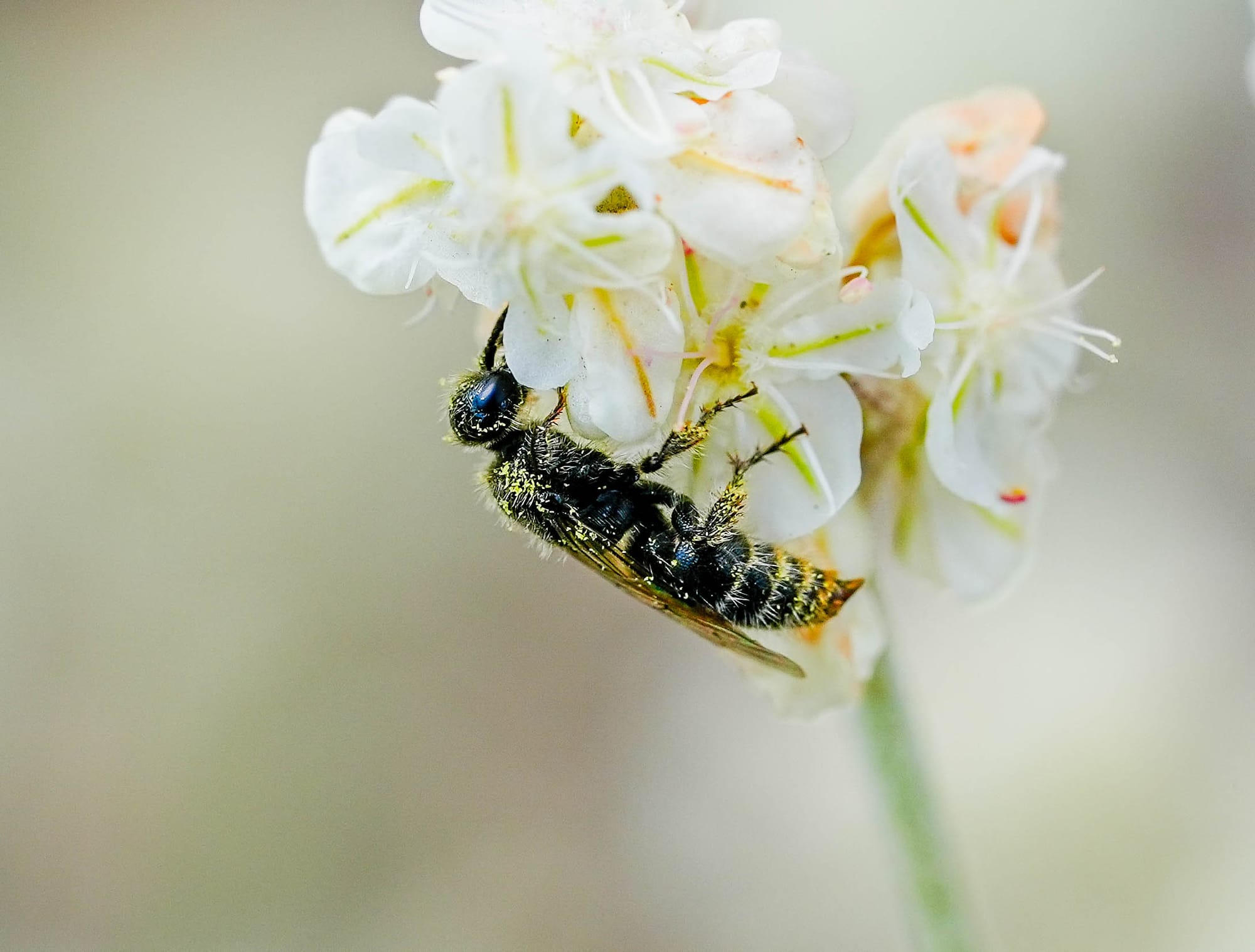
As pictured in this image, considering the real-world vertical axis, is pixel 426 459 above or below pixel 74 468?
above

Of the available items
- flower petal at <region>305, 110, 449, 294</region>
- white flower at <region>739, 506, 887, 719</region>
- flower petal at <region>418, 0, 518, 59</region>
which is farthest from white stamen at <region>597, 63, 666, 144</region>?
white flower at <region>739, 506, 887, 719</region>

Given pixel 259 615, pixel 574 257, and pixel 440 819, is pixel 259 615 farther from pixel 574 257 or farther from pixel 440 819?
pixel 574 257

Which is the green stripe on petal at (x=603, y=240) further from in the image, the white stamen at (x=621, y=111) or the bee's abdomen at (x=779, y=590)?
the bee's abdomen at (x=779, y=590)

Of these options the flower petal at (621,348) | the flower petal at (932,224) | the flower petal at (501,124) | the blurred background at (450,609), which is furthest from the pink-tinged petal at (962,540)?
the blurred background at (450,609)

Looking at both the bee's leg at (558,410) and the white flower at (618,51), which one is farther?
the bee's leg at (558,410)

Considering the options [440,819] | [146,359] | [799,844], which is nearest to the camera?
[799,844]

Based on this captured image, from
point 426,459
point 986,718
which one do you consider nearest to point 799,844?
point 986,718
